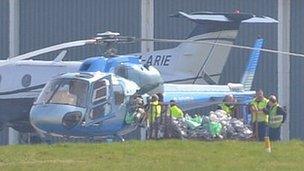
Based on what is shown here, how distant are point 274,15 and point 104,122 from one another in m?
12.5

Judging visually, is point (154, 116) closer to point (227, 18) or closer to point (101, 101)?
point (101, 101)

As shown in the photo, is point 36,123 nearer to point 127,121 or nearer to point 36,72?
point 127,121

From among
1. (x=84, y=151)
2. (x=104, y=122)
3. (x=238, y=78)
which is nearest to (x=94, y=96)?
(x=104, y=122)

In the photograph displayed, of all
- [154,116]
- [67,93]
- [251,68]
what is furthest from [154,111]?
[251,68]

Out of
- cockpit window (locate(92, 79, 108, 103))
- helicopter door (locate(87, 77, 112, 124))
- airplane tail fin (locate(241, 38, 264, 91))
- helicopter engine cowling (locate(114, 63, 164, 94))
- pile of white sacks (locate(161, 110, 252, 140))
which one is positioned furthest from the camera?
airplane tail fin (locate(241, 38, 264, 91))

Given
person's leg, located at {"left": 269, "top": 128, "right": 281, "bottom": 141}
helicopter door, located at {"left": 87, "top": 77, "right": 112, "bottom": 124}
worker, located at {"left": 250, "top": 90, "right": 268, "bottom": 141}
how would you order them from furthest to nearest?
helicopter door, located at {"left": 87, "top": 77, "right": 112, "bottom": 124}, person's leg, located at {"left": 269, "top": 128, "right": 281, "bottom": 141}, worker, located at {"left": 250, "top": 90, "right": 268, "bottom": 141}

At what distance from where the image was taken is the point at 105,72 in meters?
30.0

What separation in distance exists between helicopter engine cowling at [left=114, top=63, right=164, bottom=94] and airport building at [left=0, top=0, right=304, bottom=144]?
355 inches

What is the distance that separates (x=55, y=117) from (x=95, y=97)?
1336 mm

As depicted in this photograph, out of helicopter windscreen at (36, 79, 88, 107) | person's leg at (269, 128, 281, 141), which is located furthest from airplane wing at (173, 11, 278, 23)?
helicopter windscreen at (36, 79, 88, 107)

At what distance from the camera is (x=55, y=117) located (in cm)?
2812

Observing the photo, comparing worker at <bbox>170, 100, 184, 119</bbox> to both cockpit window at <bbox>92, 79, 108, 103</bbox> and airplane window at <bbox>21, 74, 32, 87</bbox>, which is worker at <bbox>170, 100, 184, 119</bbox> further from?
airplane window at <bbox>21, 74, 32, 87</bbox>

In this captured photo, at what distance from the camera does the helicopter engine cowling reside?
30.2 m

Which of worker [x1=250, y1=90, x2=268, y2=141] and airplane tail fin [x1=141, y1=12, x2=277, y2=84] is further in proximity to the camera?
airplane tail fin [x1=141, y1=12, x2=277, y2=84]
